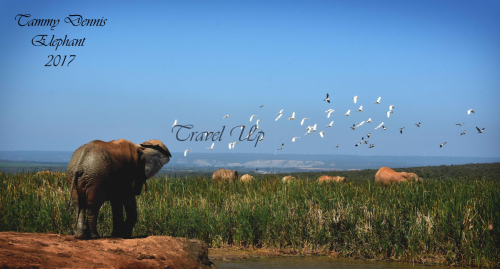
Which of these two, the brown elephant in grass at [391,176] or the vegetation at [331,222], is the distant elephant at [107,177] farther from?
the brown elephant in grass at [391,176]

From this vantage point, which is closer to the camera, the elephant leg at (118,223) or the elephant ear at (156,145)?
the elephant leg at (118,223)

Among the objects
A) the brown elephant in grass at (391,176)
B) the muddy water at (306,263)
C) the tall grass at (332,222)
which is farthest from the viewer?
the brown elephant in grass at (391,176)

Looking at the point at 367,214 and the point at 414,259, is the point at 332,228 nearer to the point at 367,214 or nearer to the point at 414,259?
the point at 367,214

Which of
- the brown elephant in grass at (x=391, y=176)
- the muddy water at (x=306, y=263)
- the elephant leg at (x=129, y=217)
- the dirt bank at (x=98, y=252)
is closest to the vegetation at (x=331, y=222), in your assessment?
the muddy water at (x=306, y=263)

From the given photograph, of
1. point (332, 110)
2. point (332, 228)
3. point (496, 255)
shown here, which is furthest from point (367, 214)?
point (332, 110)

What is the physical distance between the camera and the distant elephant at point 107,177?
7.70m

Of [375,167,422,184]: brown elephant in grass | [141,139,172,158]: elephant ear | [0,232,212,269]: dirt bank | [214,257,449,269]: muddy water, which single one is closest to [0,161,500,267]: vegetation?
[214,257,449,269]: muddy water

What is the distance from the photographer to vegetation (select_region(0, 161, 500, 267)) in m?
10.7

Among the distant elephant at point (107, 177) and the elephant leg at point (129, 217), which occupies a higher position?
the distant elephant at point (107, 177)

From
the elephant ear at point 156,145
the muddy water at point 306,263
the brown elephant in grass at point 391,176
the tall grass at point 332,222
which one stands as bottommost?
the muddy water at point 306,263

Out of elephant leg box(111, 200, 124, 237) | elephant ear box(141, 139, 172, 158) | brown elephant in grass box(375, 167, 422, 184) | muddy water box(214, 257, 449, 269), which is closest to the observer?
elephant leg box(111, 200, 124, 237)

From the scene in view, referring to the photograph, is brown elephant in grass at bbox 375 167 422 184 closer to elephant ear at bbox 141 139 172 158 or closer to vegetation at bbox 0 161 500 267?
vegetation at bbox 0 161 500 267

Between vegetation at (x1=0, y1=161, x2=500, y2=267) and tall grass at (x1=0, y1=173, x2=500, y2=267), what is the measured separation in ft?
0.08

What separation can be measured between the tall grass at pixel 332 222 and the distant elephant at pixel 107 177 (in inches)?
140
